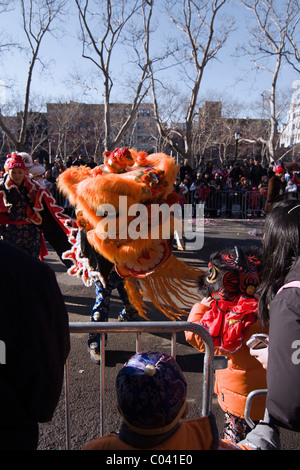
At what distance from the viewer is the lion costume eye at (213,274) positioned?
203 centimetres

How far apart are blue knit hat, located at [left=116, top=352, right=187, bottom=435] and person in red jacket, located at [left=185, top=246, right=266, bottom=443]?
777 mm

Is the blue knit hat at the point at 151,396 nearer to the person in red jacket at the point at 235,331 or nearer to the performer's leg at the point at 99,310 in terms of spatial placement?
the person in red jacket at the point at 235,331

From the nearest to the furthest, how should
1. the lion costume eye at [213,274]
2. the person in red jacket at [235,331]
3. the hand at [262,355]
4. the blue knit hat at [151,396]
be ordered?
1. the blue knit hat at [151,396]
2. the hand at [262,355]
3. the person in red jacket at [235,331]
4. the lion costume eye at [213,274]

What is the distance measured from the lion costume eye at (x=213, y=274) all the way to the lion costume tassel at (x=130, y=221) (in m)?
0.95

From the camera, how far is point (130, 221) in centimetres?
293

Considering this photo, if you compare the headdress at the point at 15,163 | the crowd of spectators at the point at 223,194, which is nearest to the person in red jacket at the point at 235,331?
the headdress at the point at 15,163

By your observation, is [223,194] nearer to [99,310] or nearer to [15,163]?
[15,163]

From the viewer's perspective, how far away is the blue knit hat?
3.45 ft

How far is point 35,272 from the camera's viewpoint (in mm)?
1079

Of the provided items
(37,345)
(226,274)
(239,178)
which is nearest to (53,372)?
(37,345)

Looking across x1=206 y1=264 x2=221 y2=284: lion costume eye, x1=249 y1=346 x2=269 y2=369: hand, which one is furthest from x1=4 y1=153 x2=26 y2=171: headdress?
x1=249 y1=346 x2=269 y2=369: hand

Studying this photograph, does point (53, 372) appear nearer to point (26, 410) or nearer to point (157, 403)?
point (26, 410)

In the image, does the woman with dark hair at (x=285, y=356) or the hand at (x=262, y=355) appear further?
the hand at (x=262, y=355)

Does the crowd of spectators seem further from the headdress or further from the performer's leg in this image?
the performer's leg
